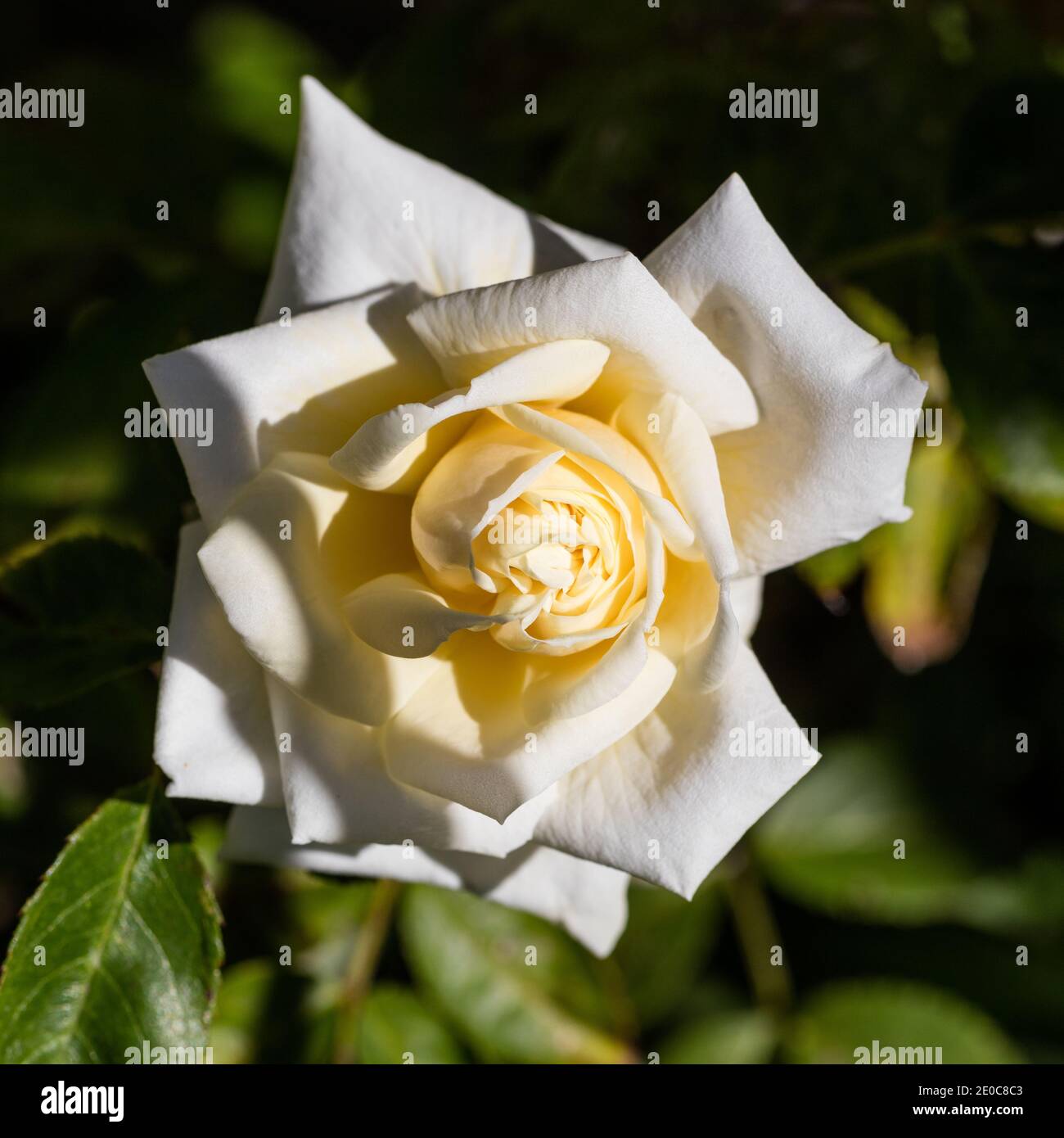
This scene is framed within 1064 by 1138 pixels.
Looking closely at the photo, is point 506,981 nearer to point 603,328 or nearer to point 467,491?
point 467,491

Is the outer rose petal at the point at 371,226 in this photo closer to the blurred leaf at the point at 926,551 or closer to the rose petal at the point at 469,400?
the rose petal at the point at 469,400

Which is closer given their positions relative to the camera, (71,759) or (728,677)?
(728,677)

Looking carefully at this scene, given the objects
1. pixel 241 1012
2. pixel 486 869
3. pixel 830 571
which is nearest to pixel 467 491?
pixel 486 869

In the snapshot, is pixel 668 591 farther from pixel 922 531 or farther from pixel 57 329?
pixel 57 329

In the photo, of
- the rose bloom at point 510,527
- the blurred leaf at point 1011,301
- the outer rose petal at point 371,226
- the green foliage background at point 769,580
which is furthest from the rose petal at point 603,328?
the blurred leaf at point 1011,301

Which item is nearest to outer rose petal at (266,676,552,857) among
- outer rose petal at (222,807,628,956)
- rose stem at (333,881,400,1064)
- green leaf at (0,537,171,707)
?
outer rose petal at (222,807,628,956)
